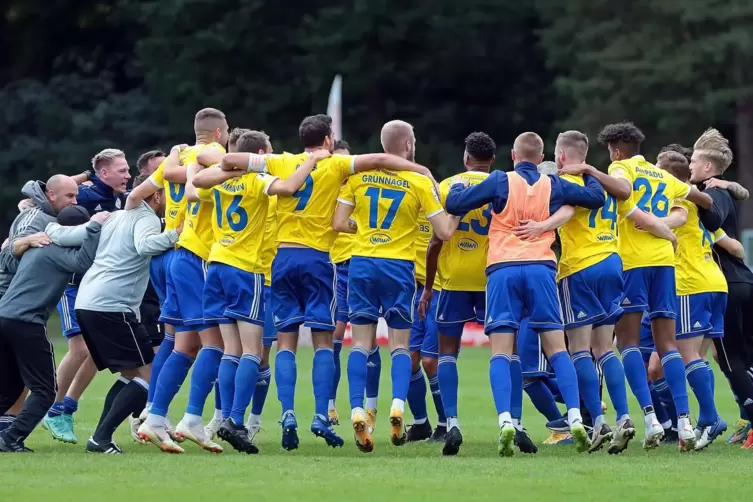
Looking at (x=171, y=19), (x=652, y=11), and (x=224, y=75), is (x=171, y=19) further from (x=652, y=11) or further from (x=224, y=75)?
(x=652, y=11)

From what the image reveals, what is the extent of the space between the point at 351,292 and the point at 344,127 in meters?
29.0

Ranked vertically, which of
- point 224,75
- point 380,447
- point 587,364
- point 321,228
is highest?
point 224,75

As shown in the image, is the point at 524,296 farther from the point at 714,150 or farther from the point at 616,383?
the point at 714,150

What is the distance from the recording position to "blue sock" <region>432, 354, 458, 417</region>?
Result: 1077 centimetres

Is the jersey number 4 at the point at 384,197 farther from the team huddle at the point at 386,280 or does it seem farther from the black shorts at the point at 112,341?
the black shorts at the point at 112,341

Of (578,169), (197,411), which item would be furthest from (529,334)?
(197,411)

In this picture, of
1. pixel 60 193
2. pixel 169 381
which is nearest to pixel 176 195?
pixel 60 193

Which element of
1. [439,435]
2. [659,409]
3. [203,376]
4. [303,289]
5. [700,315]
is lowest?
[439,435]

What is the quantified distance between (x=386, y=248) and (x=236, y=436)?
5.61ft

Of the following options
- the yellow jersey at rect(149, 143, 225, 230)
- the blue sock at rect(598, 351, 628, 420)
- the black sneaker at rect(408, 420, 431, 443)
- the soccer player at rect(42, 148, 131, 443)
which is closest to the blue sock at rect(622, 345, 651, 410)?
the blue sock at rect(598, 351, 628, 420)

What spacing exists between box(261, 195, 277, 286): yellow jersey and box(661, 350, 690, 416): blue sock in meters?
3.06

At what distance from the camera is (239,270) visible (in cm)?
1063

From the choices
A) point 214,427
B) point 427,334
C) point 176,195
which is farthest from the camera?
point 427,334

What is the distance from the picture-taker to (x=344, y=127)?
39375 mm
